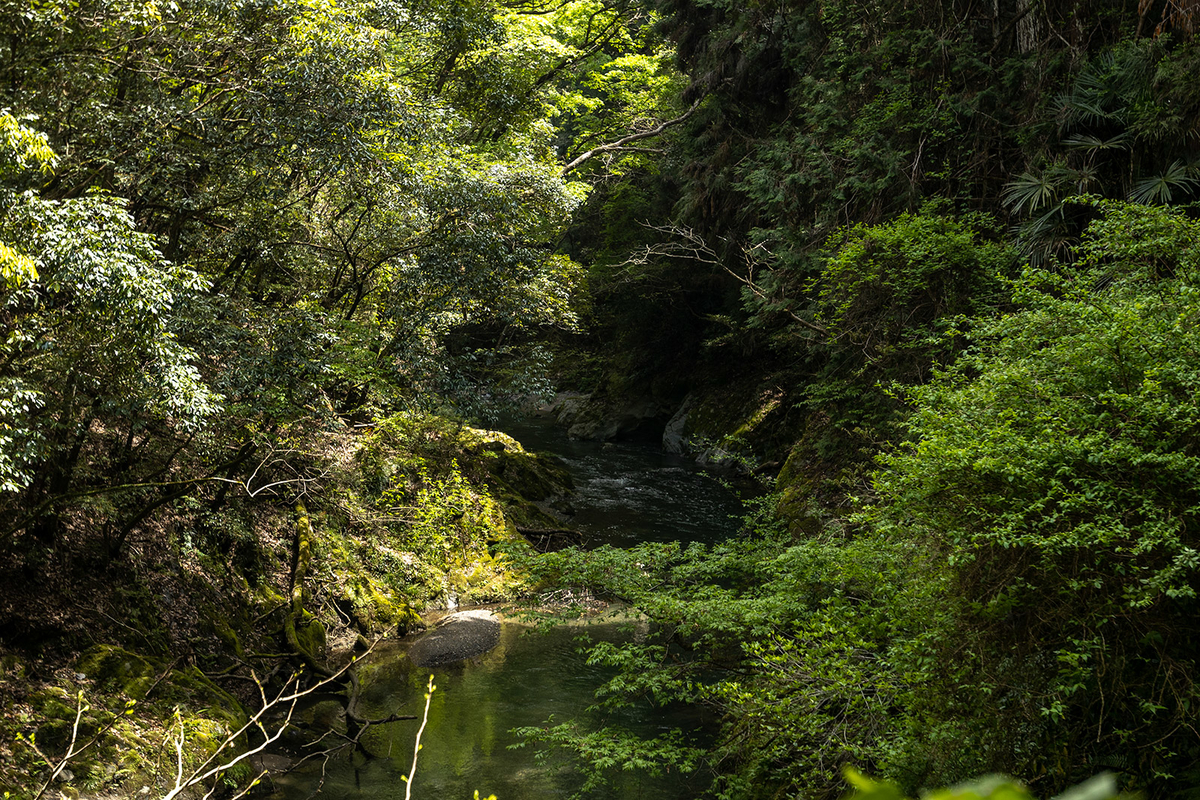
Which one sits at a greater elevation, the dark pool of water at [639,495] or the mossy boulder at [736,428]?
the mossy boulder at [736,428]

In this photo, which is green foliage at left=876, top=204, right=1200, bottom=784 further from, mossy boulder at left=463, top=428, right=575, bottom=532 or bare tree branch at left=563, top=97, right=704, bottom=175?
bare tree branch at left=563, top=97, right=704, bottom=175

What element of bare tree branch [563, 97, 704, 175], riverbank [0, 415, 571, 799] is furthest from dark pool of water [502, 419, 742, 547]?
bare tree branch [563, 97, 704, 175]

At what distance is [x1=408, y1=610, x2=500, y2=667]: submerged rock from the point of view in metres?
10.1

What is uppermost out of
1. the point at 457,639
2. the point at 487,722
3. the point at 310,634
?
the point at 310,634

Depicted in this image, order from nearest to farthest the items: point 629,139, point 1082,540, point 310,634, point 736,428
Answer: point 1082,540 → point 310,634 → point 736,428 → point 629,139

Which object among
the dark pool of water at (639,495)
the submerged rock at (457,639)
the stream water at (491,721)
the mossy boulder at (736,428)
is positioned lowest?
the stream water at (491,721)

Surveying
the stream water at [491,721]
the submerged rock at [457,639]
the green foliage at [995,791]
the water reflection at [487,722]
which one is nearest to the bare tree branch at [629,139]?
the stream water at [491,721]

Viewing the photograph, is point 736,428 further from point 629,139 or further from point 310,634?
point 310,634

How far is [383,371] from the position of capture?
1029 cm

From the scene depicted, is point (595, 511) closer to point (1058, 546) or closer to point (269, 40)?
point (269, 40)

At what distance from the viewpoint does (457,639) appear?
34.3ft

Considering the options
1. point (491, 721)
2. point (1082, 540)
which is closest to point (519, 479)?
point (491, 721)

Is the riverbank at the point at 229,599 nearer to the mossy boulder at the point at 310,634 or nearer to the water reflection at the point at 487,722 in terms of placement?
the mossy boulder at the point at 310,634

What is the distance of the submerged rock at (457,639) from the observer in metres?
10.1
